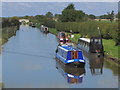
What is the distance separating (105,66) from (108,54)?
17.0ft

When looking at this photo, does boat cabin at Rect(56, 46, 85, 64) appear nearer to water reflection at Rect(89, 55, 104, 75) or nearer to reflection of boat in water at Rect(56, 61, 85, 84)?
reflection of boat in water at Rect(56, 61, 85, 84)

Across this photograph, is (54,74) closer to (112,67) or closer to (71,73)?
(71,73)

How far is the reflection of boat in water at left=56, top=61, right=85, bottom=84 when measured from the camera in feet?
94.3

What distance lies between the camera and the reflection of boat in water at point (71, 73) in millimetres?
28752

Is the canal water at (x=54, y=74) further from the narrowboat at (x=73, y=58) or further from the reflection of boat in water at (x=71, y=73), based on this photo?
the narrowboat at (x=73, y=58)

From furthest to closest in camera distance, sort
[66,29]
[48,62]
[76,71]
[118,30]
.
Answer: [66,29] → [118,30] → [48,62] → [76,71]

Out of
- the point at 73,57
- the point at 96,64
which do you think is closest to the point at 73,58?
the point at 73,57

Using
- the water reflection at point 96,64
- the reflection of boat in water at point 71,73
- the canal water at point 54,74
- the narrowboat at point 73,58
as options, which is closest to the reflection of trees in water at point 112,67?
the canal water at point 54,74

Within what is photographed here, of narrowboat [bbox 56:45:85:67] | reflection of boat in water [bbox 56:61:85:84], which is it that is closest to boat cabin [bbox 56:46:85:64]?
narrowboat [bbox 56:45:85:67]

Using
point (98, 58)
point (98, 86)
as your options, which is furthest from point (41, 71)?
point (98, 58)

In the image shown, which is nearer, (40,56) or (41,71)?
(41,71)

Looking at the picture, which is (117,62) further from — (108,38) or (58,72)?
(108,38)

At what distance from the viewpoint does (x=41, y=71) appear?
106 ft

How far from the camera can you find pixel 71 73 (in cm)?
3123
